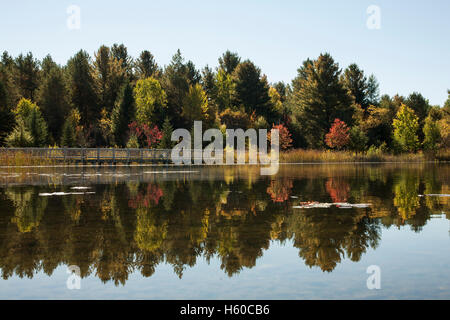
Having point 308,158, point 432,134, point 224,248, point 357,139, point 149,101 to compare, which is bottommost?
point 224,248

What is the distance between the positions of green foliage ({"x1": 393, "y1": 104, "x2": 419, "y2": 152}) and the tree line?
139 mm

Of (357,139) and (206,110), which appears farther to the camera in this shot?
(206,110)

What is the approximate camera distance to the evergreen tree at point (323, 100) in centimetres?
6556

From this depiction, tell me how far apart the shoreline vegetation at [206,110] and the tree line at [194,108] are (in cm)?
14

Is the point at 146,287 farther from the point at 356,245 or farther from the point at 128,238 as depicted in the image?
Result: the point at 356,245

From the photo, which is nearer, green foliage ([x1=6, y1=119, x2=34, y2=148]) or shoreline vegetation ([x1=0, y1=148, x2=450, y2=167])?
shoreline vegetation ([x1=0, y1=148, x2=450, y2=167])

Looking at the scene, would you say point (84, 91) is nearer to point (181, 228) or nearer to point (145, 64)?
point (145, 64)

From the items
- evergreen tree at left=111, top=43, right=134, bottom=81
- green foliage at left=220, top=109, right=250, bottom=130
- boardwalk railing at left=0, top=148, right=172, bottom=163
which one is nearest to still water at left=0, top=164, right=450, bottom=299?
boardwalk railing at left=0, top=148, right=172, bottom=163

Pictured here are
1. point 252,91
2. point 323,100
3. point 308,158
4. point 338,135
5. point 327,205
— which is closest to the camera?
point 327,205

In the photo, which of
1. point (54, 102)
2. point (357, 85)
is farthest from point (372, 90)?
point (54, 102)

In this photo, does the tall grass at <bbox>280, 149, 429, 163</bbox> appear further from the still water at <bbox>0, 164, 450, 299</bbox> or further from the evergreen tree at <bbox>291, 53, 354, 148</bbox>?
the still water at <bbox>0, 164, 450, 299</bbox>

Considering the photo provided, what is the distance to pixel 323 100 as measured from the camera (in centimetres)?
6631

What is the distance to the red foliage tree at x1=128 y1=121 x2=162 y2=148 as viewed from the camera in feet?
198

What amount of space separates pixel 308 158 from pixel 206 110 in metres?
25.3
